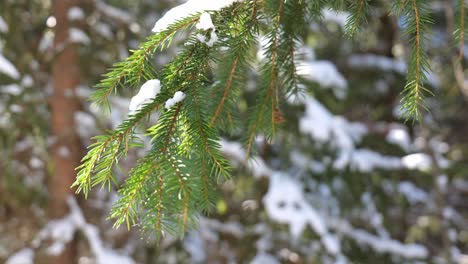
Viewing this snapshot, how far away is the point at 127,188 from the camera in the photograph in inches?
47.1

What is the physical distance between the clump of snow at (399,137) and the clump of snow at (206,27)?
3972mm

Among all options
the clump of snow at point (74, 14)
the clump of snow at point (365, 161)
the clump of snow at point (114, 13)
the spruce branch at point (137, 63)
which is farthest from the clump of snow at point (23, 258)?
the spruce branch at point (137, 63)

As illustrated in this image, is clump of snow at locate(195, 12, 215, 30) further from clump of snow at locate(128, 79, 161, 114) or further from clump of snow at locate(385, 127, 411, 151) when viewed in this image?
clump of snow at locate(385, 127, 411, 151)

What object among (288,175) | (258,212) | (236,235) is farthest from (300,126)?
(236,235)

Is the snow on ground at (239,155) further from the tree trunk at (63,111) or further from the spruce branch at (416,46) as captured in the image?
the spruce branch at (416,46)

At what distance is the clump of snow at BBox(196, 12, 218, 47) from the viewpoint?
1243 millimetres

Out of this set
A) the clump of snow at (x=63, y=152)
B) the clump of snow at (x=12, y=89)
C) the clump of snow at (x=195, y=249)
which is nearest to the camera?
the clump of snow at (x=12, y=89)

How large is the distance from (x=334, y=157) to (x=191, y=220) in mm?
3410

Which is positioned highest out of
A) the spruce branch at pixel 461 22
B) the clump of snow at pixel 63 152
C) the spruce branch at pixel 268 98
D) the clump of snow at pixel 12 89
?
the spruce branch at pixel 461 22

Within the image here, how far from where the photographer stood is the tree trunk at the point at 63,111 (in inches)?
176

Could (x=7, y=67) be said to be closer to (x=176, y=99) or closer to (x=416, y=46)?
(x=176, y=99)

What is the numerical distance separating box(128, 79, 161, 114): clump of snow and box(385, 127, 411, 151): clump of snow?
4081 millimetres

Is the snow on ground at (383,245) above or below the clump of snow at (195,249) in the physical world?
above

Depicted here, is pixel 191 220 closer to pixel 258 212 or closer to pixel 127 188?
pixel 127 188
